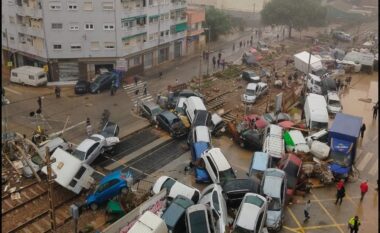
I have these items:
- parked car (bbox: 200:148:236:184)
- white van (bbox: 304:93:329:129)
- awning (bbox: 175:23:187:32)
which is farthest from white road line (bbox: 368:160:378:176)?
awning (bbox: 175:23:187:32)

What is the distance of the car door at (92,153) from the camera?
25134 mm

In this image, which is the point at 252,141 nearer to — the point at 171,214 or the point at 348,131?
the point at 348,131

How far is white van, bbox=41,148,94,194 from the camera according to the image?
73.2 ft

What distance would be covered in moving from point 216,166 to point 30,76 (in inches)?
976

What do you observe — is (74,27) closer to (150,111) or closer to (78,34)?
(78,34)

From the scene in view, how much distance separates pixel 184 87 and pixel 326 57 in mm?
22387

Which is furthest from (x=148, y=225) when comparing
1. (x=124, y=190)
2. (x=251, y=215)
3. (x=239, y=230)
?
(x=124, y=190)

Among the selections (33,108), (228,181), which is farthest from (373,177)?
(33,108)

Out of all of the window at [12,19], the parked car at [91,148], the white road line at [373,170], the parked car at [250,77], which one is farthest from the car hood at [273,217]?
the window at [12,19]

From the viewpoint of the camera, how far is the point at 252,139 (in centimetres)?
2841

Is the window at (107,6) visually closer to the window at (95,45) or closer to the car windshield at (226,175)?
the window at (95,45)

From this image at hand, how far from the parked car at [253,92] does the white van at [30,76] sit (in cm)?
1921

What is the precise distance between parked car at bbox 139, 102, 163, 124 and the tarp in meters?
13.0

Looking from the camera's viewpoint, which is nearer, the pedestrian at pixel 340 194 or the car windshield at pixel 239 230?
the car windshield at pixel 239 230
